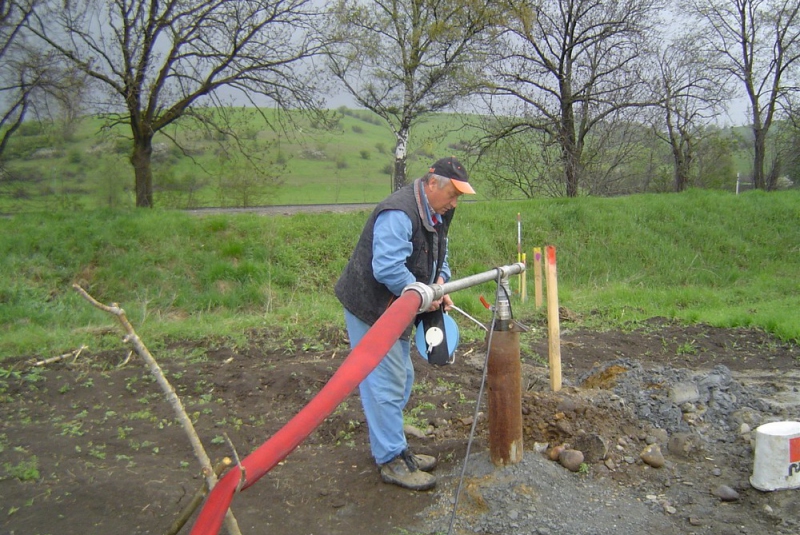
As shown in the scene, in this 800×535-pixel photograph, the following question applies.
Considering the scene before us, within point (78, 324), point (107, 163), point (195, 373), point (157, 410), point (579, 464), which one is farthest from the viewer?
point (107, 163)

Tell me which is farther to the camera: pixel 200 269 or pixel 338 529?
pixel 200 269

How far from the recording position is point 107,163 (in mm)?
→ 19297

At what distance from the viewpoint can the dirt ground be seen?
10.8 ft

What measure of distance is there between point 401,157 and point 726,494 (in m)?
14.6

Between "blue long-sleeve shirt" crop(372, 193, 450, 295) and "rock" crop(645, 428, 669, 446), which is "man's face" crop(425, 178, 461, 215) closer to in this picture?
"blue long-sleeve shirt" crop(372, 193, 450, 295)

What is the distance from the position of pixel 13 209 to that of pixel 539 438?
A: 14.7 metres

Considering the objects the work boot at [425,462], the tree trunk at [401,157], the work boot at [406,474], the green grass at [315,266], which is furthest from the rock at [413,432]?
the tree trunk at [401,157]

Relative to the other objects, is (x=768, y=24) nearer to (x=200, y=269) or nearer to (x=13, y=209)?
(x=200, y=269)

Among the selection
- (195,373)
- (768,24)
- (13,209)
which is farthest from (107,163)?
(768,24)

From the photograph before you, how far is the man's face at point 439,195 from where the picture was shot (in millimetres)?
3637

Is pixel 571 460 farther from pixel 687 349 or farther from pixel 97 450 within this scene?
pixel 687 349

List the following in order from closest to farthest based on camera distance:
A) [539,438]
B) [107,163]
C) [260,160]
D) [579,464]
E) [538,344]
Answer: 1. [579,464]
2. [539,438]
3. [538,344]
4. [260,160]
5. [107,163]

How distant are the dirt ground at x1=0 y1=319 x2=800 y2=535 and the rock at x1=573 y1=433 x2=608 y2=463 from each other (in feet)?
0.11

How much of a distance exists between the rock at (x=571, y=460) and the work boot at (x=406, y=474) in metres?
0.74
